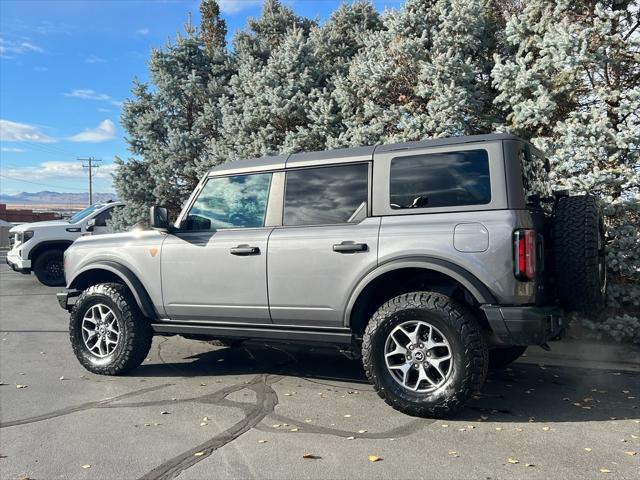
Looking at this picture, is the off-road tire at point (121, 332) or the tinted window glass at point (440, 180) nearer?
the tinted window glass at point (440, 180)

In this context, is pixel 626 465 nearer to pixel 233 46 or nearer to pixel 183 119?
pixel 183 119

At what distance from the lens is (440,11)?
8.08m

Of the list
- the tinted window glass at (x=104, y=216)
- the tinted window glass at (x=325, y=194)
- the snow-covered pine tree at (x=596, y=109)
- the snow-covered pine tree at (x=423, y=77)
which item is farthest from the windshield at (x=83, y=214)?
the snow-covered pine tree at (x=596, y=109)

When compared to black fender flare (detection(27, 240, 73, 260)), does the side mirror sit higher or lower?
higher

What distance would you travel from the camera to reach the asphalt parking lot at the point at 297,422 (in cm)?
328

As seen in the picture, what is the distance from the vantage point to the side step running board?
4.47 meters

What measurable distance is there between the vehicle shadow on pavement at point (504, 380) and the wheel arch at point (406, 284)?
2.56ft

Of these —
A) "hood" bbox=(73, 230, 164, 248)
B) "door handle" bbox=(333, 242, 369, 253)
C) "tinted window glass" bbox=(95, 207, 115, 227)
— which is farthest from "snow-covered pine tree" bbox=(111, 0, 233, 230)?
"door handle" bbox=(333, 242, 369, 253)

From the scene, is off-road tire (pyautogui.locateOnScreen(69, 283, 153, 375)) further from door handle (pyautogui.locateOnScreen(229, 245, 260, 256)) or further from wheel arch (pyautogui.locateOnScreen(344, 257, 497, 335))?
wheel arch (pyautogui.locateOnScreen(344, 257, 497, 335))

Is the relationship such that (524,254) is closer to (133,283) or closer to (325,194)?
(325,194)

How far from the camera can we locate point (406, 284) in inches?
175

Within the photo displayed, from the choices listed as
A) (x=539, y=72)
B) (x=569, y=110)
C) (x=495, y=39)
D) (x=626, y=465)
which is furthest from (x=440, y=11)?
(x=626, y=465)

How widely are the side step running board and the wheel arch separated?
15 centimetres

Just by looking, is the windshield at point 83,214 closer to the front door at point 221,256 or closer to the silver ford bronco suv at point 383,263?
the silver ford bronco suv at point 383,263
